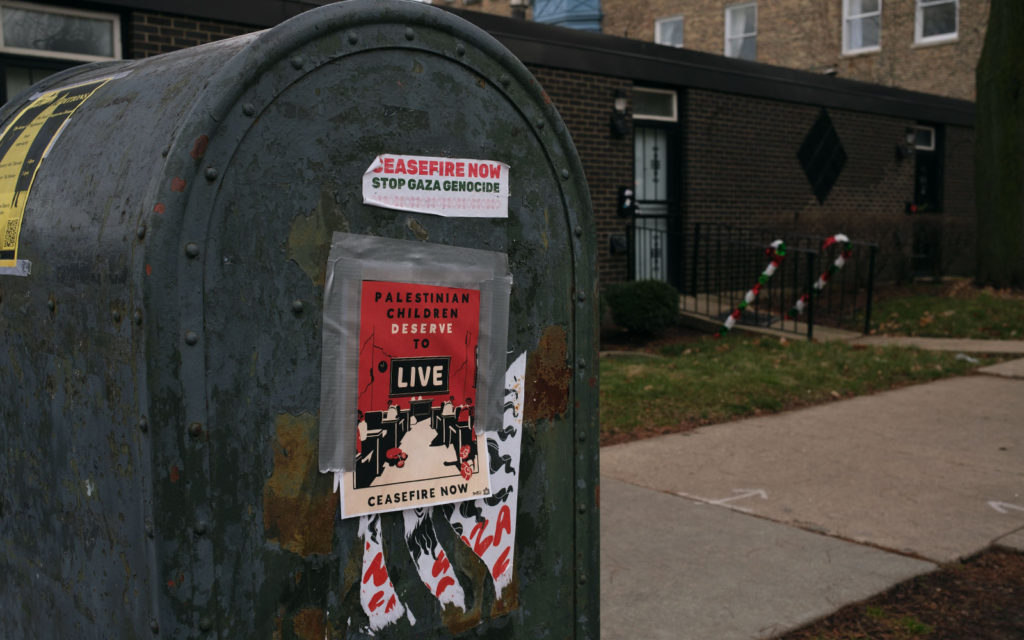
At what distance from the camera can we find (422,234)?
2080 millimetres

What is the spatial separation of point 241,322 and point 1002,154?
14532 mm

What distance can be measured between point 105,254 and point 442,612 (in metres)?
1.02

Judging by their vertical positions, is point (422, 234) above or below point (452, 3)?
below

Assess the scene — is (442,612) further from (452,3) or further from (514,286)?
(452,3)

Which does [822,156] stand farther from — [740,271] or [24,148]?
[24,148]

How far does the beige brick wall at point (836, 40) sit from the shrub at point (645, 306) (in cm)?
1320

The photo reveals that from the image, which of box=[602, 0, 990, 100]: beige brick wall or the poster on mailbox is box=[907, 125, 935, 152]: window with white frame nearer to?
box=[602, 0, 990, 100]: beige brick wall

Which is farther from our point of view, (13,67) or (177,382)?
(13,67)

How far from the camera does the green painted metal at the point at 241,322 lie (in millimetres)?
1795

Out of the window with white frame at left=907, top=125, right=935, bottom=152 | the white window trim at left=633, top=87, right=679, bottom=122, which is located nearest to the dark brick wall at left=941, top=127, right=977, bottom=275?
the window with white frame at left=907, top=125, right=935, bottom=152

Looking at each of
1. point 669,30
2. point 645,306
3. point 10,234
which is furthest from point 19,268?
point 669,30

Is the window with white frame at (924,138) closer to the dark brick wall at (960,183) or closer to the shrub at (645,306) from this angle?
the dark brick wall at (960,183)

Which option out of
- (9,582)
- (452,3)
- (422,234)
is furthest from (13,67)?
(452,3)

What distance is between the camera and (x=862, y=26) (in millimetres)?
25375
